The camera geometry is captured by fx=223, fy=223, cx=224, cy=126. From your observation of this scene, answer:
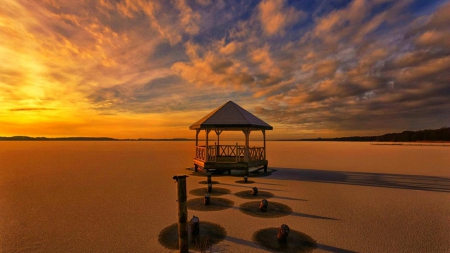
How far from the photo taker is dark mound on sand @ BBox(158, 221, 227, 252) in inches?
238

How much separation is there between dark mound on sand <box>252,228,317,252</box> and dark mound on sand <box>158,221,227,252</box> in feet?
3.58

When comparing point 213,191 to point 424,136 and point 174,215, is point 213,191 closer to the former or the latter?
point 174,215

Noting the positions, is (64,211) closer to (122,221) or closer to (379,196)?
(122,221)

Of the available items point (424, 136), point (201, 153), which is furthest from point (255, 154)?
point (424, 136)

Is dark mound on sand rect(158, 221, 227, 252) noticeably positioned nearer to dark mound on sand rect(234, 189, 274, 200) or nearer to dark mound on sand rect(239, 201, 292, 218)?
dark mound on sand rect(239, 201, 292, 218)

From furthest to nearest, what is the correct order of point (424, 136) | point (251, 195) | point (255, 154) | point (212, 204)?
point (424, 136) < point (255, 154) < point (251, 195) < point (212, 204)

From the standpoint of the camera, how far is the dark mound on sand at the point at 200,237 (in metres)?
6.04

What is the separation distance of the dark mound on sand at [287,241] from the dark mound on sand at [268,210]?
1388 millimetres

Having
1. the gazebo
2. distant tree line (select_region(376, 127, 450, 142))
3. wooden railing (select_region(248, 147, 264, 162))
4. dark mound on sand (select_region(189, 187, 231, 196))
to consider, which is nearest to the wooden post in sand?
dark mound on sand (select_region(189, 187, 231, 196))

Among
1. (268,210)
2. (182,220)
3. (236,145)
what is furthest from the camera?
(236,145)

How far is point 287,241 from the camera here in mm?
6277

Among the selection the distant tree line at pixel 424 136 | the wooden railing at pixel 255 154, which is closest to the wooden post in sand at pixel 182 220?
the wooden railing at pixel 255 154

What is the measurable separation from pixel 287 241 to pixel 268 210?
8.43 ft

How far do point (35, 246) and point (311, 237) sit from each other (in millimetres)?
7734
